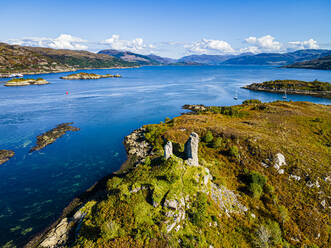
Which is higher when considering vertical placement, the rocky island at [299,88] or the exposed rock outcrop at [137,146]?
the rocky island at [299,88]

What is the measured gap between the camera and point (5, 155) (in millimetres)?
44938

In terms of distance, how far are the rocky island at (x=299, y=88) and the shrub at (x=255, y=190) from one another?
132 m

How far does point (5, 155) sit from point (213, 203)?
173 ft

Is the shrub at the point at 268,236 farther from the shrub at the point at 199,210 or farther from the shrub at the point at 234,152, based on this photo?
the shrub at the point at 234,152

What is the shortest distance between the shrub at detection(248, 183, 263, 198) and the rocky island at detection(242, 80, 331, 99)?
132 metres

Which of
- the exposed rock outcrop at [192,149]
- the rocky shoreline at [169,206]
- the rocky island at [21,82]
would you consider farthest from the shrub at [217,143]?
the rocky island at [21,82]

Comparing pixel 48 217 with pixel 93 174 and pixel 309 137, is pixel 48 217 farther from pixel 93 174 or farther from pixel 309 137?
pixel 309 137

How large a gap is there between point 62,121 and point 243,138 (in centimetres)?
6884

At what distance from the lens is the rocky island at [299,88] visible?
12462cm

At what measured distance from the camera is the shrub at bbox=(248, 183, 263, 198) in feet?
88.0

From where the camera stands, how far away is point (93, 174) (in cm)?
3841

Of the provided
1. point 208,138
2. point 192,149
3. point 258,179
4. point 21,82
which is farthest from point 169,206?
point 21,82

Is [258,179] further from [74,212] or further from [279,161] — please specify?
[74,212]

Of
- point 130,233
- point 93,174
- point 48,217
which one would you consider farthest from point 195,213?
point 93,174
